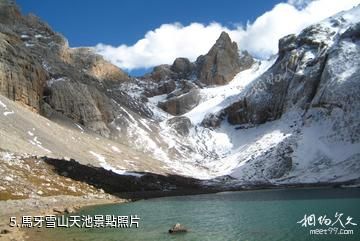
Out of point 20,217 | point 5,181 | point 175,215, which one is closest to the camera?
point 20,217

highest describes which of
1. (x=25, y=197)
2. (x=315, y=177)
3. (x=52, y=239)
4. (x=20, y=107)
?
(x=20, y=107)

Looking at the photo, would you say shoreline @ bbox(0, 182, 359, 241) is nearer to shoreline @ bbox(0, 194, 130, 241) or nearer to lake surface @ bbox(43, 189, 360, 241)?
shoreline @ bbox(0, 194, 130, 241)

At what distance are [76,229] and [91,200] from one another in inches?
1992

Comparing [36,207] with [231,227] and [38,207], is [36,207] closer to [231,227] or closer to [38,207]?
[38,207]

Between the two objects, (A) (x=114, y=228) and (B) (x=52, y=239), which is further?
(A) (x=114, y=228)

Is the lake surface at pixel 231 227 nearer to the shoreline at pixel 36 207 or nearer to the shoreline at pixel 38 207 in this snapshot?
the shoreline at pixel 38 207

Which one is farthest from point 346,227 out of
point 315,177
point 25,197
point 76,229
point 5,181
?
point 315,177

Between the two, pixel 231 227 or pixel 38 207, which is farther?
pixel 38 207

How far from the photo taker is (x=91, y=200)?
357ft

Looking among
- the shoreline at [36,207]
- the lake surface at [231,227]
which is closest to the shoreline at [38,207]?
the shoreline at [36,207]

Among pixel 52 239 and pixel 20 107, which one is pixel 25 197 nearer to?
pixel 52 239

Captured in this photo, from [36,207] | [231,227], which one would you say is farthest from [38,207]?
[231,227]

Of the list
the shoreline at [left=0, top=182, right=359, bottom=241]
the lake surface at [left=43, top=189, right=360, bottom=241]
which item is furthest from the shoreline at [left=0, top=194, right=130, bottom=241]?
the lake surface at [left=43, top=189, right=360, bottom=241]

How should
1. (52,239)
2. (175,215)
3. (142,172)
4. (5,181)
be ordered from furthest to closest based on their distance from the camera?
(142,172) → (5,181) → (175,215) → (52,239)
